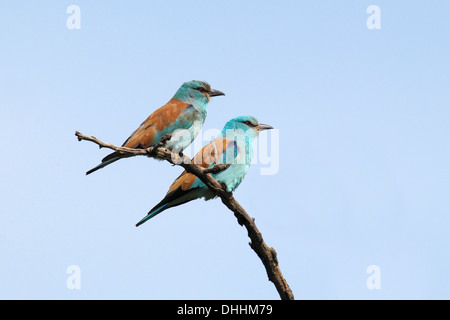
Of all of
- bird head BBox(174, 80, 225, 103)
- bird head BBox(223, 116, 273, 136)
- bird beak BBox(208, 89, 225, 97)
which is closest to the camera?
bird head BBox(223, 116, 273, 136)

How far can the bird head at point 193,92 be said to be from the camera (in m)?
8.51

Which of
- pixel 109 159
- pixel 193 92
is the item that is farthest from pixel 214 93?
pixel 109 159

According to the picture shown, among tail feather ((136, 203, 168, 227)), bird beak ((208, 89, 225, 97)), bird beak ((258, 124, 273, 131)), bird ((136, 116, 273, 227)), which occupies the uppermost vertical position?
bird beak ((208, 89, 225, 97))

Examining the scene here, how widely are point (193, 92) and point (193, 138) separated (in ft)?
2.38

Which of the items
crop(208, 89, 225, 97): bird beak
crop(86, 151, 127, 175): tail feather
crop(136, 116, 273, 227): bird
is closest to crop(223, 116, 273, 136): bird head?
crop(136, 116, 273, 227): bird

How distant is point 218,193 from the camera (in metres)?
→ 6.76

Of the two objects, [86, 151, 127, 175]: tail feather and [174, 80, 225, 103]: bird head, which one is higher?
[174, 80, 225, 103]: bird head

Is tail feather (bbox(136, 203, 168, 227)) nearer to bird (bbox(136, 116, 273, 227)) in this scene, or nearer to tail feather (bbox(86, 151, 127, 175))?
bird (bbox(136, 116, 273, 227))

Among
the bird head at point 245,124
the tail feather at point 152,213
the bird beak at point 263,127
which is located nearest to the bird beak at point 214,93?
the bird head at point 245,124

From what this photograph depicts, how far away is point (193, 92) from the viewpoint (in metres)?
8.52

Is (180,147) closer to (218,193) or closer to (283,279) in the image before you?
(218,193)

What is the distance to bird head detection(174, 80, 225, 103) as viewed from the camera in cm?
851
